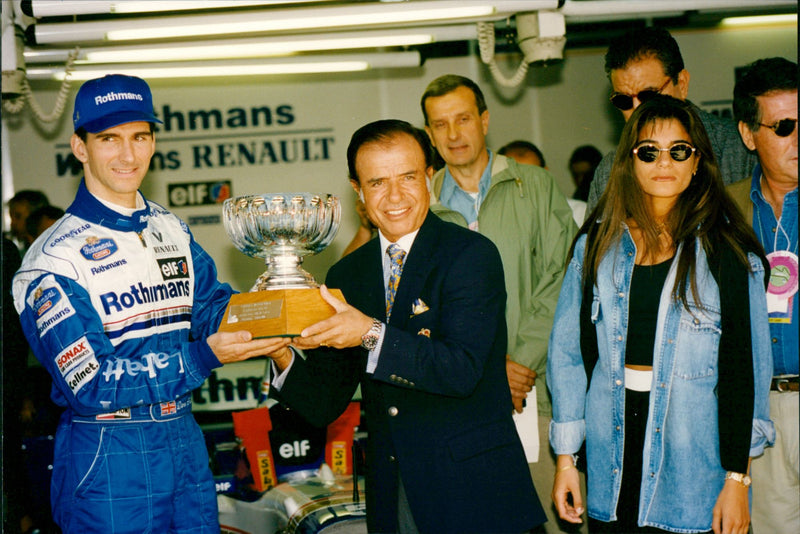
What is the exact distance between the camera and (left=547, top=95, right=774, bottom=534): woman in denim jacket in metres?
2.16

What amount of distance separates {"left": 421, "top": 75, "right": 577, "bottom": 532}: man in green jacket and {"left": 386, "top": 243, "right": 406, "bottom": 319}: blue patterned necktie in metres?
1.06

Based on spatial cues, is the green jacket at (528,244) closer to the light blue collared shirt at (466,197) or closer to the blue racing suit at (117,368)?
the light blue collared shirt at (466,197)

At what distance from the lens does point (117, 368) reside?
7.13 ft

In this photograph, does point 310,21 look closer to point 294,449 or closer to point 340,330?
point 294,449

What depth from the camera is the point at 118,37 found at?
370 centimetres

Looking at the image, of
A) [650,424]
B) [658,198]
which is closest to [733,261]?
[658,198]

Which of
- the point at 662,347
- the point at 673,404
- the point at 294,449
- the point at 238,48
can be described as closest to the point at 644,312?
the point at 662,347

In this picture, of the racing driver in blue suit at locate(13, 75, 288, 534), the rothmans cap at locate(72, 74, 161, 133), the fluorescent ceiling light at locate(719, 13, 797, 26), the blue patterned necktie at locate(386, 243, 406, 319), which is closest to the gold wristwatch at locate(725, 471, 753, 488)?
the blue patterned necktie at locate(386, 243, 406, 319)

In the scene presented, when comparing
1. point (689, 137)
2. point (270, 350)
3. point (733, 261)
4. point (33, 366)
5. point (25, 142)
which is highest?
point (25, 142)

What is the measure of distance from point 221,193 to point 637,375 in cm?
388

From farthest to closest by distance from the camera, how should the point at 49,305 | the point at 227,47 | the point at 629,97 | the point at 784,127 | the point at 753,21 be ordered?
1. the point at 753,21
2. the point at 227,47
3. the point at 629,97
4. the point at 784,127
5. the point at 49,305

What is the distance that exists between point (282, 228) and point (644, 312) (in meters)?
1.03

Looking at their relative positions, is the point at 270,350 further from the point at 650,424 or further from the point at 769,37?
the point at 769,37

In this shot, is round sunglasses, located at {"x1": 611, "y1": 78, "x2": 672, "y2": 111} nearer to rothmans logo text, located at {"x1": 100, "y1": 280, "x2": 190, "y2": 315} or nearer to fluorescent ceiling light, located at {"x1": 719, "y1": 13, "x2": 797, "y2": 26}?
rothmans logo text, located at {"x1": 100, "y1": 280, "x2": 190, "y2": 315}
